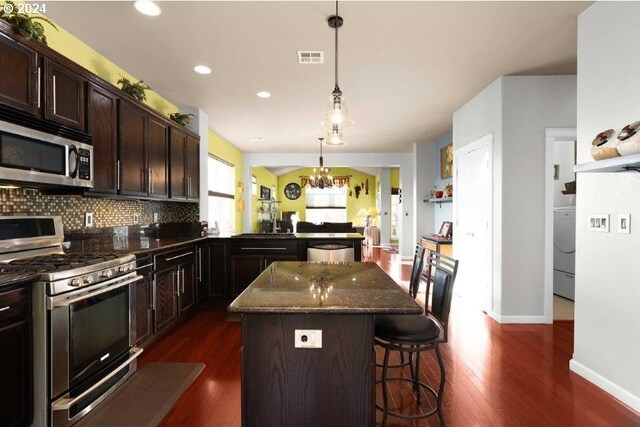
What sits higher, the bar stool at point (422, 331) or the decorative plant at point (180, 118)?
the decorative plant at point (180, 118)

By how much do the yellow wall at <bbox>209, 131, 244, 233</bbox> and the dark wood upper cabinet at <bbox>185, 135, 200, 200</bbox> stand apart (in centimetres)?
131

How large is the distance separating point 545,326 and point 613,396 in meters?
1.39

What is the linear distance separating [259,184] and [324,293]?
9304 mm

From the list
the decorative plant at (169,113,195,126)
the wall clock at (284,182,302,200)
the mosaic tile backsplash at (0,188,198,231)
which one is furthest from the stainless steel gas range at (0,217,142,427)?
the wall clock at (284,182,302,200)

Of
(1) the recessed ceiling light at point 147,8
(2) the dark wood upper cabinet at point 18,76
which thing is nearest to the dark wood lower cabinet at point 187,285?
(2) the dark wood upper cabinet at point 18,76

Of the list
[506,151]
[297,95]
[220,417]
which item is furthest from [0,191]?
[506,151]

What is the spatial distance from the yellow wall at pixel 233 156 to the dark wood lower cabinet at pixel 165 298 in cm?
322

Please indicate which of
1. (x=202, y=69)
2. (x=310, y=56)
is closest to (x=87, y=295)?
(x=202, y=69)

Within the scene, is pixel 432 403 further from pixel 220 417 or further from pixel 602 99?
pixel 602 99

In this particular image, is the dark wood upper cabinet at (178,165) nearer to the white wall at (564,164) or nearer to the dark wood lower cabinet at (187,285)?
the dark wood lower cabinet at (187,285)

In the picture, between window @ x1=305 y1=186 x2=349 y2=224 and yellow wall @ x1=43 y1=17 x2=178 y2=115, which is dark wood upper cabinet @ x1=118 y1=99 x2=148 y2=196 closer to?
yellow wall @ x1=43 y1=17 x2=178 y2=115

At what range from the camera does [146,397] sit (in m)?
2.13

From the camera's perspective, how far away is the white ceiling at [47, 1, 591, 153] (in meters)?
2.37

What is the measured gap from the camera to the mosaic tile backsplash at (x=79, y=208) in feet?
7.32
